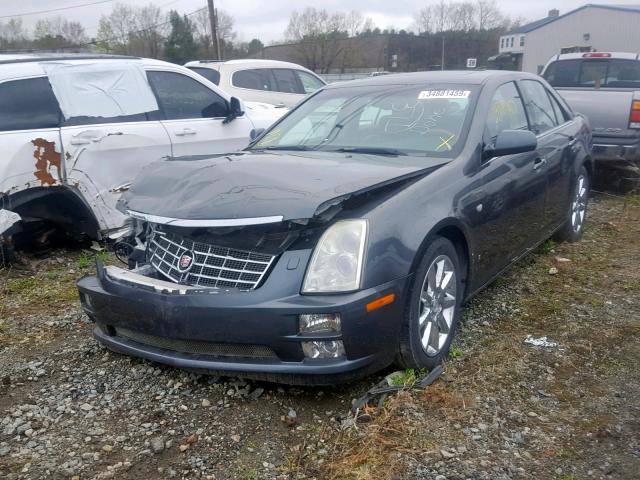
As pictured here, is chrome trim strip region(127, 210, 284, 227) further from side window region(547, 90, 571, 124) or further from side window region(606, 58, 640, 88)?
side window region(606, 58, 640, 88)

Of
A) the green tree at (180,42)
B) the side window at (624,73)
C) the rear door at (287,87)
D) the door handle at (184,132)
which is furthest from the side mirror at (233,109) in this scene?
the green tree at (180,42)

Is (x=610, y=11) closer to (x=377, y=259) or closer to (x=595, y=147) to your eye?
(x=595, y=147)

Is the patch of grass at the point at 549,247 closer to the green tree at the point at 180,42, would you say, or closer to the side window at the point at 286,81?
the side window at the point at 286,81

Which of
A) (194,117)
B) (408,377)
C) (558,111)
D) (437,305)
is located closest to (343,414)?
(408,377)

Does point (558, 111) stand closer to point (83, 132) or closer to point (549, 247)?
point (549, 247)

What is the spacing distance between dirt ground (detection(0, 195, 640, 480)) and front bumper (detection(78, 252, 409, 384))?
248 mm

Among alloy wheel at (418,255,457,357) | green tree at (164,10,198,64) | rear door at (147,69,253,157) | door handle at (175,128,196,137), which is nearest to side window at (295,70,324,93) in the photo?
rear door at (147,69,253,157)

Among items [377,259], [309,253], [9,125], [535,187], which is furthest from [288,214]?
[9,125]

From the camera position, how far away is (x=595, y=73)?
920cm

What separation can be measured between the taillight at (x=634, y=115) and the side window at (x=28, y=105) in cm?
642

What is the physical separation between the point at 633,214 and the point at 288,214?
18.4 feet

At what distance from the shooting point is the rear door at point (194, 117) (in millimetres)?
5891

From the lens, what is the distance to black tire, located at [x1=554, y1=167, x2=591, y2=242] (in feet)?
18.0

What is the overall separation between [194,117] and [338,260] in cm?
392
